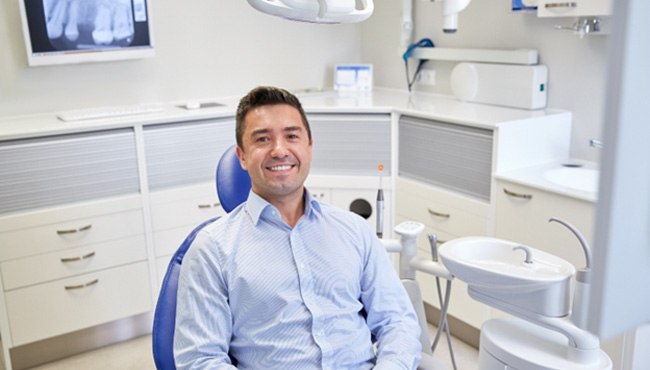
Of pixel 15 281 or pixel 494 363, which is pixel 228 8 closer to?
pixel 15 281

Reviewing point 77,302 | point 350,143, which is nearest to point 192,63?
point 350,143

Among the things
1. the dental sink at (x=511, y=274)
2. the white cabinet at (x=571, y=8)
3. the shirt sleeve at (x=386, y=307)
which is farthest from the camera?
the white cabinet at (x=571, y=8)

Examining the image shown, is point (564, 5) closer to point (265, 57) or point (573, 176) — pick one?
point (573, 176)

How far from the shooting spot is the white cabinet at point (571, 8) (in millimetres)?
2451

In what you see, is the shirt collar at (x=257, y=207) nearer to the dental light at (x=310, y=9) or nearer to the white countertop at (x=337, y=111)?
the dental light at (x=310, y=9)

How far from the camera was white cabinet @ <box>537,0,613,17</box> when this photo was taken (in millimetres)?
2451

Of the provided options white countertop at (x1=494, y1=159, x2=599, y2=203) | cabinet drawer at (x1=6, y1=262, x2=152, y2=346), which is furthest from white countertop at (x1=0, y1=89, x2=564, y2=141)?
cabinet drawer at (x1=6, y1=262, x2=152, y2=346)

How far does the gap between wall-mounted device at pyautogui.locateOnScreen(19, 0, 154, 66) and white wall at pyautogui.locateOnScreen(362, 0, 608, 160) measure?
1.40m

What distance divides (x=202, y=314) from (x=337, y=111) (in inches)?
73.6

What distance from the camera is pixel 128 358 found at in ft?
9.86

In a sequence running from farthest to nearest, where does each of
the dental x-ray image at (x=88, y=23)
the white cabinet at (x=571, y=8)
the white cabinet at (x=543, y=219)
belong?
1. the dental x-ray image at (x=88, y=23)
2. the white cabinet at (x=571, y=8)
3. the white cabinet at (x=543, y=219)

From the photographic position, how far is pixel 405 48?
11.9 feet

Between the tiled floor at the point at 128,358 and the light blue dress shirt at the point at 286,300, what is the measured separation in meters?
1.35

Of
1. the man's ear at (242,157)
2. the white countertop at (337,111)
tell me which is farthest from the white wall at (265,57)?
the man's ear at (242,157)
